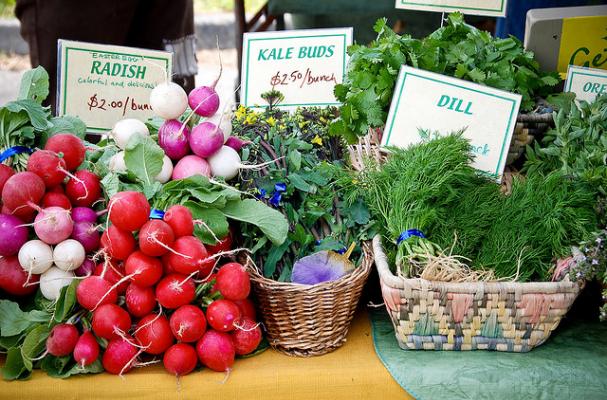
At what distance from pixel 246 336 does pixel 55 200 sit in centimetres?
52

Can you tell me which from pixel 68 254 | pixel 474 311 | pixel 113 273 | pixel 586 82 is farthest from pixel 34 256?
pixel 586 82

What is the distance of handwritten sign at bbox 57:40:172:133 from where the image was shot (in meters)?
1.91

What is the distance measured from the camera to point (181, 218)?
1382mm

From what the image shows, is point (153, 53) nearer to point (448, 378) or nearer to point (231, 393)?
point (231, 393)

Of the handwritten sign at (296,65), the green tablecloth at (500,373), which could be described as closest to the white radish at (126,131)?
the handwritten sign at (296,65)

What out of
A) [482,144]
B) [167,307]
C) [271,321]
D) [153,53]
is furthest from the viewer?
[153,53]

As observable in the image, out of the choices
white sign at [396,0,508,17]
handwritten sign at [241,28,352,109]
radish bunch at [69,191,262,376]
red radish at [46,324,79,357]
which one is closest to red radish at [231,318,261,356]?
radish bunch at [69,191,262,376]

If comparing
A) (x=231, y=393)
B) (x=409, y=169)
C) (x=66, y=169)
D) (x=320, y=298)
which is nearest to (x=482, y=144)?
(x=409, y=169)

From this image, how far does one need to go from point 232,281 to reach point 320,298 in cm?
20

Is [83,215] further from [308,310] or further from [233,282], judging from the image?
[308,310]

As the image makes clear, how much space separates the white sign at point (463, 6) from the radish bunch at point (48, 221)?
3.81 ft

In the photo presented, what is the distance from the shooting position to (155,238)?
1319 mm

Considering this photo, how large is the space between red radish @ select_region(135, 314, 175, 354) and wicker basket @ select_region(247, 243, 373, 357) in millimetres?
222

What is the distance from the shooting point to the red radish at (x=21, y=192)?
1.38 meters
